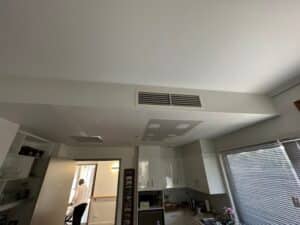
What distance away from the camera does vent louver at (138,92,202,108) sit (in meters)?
1.26

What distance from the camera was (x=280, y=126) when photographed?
1478mm

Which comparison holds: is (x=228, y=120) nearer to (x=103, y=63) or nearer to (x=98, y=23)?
(x=103, y=63)

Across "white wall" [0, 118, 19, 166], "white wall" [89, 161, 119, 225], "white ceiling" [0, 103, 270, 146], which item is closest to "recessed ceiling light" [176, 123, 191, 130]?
"white ceiling" [0, 103, 270, 146]

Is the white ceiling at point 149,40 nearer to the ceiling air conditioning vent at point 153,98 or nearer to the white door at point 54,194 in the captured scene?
the ceiling air conditioning vent at point 153,98

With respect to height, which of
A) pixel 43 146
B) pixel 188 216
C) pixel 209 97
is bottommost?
pixel 188 216

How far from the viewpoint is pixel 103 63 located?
41.1 inches

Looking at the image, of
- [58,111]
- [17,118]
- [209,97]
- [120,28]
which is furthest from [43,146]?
[209,97]

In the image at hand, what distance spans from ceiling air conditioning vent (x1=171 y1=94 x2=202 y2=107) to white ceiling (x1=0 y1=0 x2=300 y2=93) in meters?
0.17

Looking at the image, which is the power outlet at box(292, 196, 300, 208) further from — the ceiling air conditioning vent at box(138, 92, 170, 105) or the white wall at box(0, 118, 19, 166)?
the white wall at box(0, 118, 19, 166)

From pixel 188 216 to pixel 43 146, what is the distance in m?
2.84

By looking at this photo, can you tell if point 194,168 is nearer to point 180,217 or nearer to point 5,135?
point 180,217

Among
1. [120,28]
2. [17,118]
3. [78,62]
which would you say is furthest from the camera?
[17,118]

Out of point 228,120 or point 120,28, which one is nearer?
point 120,28

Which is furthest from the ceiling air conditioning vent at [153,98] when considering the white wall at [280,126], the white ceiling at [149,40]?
the white wall at [280,126]
